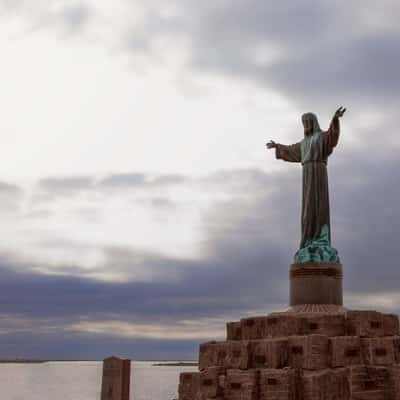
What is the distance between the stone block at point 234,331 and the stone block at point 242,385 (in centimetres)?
164

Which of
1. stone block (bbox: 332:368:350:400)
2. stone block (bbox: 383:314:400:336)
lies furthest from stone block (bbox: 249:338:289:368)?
stone block (bbox: 383:314:400:336)

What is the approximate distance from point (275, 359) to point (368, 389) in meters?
2.07

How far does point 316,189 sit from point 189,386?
6565 mm

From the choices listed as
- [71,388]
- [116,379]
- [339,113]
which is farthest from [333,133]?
[71,388]

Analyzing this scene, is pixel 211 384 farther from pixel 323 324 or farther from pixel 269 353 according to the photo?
pixel 323 324

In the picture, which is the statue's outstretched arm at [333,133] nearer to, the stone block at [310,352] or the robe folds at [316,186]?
the robe folds at [316,186]

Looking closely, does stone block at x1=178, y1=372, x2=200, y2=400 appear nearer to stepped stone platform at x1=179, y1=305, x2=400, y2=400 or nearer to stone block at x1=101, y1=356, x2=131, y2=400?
stepped stone platform at x1=179, y1=305, x2=400, y2=400

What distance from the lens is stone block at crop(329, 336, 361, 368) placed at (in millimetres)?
15094

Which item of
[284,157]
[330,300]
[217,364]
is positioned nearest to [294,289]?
[330,300]

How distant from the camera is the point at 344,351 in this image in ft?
49.9

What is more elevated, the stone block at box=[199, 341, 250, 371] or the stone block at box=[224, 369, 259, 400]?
the stone block at box=[199, 341, 250, 371]

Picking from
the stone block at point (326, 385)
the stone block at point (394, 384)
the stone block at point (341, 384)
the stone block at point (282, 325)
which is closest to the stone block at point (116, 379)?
the stone block at point (282, 325)

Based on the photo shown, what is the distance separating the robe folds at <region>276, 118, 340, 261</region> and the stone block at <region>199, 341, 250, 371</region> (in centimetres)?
397

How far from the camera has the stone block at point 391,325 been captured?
54.2 ft
